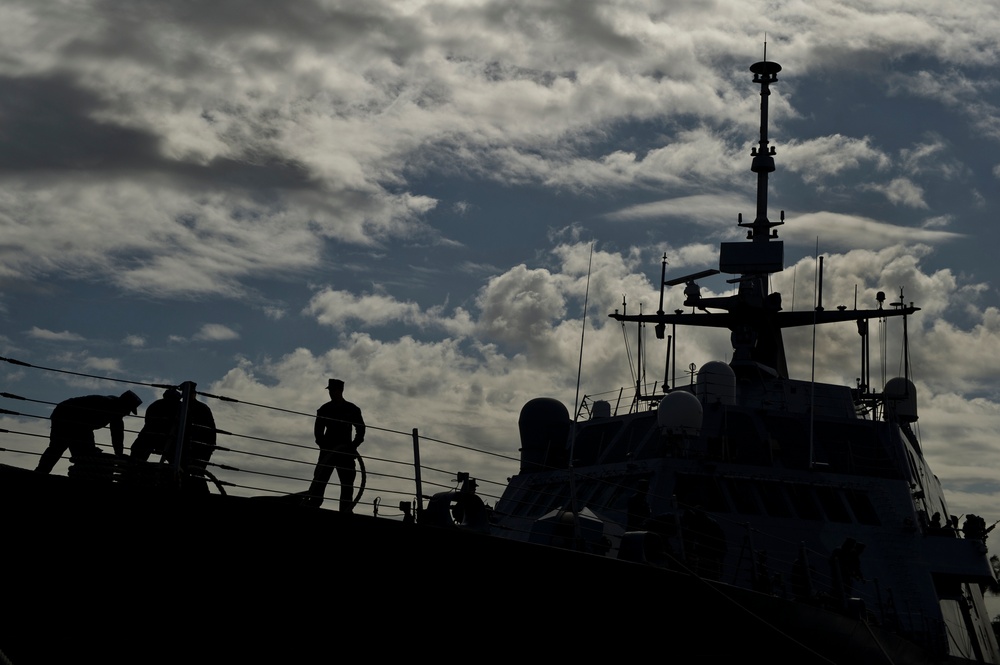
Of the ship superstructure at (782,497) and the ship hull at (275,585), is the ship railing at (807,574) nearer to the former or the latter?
the ship superstructure at (782,497)

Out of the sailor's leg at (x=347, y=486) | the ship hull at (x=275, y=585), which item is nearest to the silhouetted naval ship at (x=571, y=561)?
the ship hull at (x=275, y=585)

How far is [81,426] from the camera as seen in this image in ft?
30.0

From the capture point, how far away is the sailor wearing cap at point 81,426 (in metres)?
9.10

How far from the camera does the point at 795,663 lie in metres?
11.7

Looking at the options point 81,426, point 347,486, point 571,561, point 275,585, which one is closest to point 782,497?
point 571,561

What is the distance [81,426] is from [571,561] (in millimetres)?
4326

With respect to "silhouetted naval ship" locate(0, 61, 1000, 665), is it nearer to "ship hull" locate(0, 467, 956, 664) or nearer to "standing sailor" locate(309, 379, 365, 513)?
"ship hull" locate(0, 467, 956, 664)

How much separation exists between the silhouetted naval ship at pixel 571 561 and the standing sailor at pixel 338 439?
713 mm

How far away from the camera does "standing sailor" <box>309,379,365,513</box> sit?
33.6ft

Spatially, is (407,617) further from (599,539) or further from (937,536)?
(937,536)

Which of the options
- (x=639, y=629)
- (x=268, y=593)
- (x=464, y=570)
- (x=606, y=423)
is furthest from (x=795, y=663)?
(x=606, y=423)

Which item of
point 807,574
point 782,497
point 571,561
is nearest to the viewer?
point 571,561

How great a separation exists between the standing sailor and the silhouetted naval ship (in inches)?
28.1

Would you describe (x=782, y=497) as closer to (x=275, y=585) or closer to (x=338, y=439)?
(x=338, y=439)
